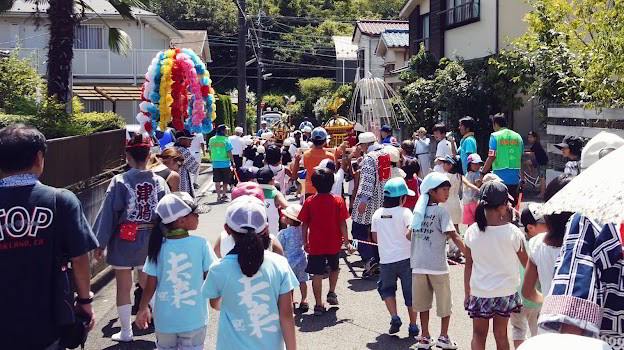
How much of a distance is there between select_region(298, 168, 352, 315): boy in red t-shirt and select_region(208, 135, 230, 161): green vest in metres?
10.3

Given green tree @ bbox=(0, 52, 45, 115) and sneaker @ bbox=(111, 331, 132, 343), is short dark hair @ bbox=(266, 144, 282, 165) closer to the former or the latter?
sneaker @ bbox=(111, 331, 132, 343)

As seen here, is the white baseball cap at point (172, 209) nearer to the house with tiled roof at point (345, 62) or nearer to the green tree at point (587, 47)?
the green tree at point (587, 47)

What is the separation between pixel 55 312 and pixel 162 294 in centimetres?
130

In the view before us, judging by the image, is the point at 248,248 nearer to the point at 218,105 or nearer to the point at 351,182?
the point at 351,182

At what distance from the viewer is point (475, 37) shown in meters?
24.8

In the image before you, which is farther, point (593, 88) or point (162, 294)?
point (593, 88)

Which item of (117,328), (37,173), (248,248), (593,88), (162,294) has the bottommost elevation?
(117,328)

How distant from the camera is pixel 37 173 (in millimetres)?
4180

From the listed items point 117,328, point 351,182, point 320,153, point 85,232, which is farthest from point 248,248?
point 351,182

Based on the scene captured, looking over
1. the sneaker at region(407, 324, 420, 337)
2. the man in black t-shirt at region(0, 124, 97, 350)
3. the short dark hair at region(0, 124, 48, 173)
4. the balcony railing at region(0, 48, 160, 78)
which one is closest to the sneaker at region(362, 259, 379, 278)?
the sneaker at region(407, 324, 420, 337)

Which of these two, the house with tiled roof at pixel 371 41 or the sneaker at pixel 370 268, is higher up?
the house with tiled roof at pixel 371 41

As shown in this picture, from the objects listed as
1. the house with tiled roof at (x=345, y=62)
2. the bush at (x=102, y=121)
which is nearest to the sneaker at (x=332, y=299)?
the bush at (x=102, y=121)

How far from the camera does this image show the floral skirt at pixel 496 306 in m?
5.67

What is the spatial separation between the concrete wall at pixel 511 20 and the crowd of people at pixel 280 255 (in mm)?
14125
